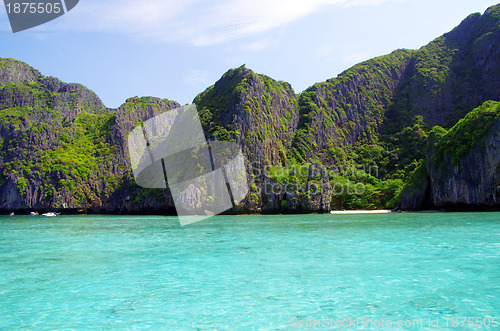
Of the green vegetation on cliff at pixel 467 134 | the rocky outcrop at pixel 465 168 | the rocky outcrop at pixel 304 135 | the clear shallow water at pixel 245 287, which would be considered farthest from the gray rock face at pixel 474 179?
the clear shallow water at pixel 245 287

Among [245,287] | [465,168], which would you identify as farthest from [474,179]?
[245,287]

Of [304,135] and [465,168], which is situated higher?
[304,135]

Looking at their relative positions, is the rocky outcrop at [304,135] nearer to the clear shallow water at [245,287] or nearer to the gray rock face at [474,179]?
the gray rock face at [474,179]

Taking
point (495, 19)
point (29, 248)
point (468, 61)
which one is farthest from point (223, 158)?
point (495, 19)

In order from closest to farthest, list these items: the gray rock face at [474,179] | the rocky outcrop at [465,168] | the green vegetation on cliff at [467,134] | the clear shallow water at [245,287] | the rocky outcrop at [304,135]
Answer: the clear shallow water at [245,287] → the gray rock face at [474,179] → the rocky outcrop at [465,168] → the green vegetation on cliff at [467,134] → the rocky outcrop at [304,135]

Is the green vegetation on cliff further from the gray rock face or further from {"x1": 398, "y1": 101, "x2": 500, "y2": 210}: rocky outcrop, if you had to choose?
the gray rock face

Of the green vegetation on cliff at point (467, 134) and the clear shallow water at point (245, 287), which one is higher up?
the green vegetation on cliff at point (467, 134)

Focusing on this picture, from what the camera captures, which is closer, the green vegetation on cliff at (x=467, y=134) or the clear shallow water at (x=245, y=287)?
the clear shallow water at (x=245, y=287)

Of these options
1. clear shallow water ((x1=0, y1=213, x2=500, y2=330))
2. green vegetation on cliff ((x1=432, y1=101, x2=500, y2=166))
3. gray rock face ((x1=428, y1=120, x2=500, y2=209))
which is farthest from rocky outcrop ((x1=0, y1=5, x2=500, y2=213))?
clear shallow water ((x1=0, y1=213, x2=500, y2=330))

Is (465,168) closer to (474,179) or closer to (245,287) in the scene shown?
(474,179)

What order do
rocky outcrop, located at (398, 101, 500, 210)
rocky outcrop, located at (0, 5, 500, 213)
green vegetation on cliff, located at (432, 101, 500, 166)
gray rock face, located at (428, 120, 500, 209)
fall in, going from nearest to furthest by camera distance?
gray rock face, located at (428, 120, 500, 209), rocky outcrop, located at (398, 101, 500, 210), green vegetation on cliff, located at (432, 101, 500, 166), rocky outcrop, located at (0, 5, 500, 213)

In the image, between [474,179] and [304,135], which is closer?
[474,179]

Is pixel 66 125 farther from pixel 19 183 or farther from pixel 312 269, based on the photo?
pixel 312 269

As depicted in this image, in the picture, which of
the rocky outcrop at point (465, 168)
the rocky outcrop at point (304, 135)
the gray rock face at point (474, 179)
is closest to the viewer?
the gray rock face at point (474, 179)
